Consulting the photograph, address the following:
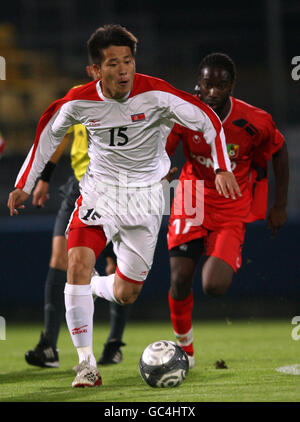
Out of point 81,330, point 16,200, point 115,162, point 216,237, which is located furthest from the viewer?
point 216,237

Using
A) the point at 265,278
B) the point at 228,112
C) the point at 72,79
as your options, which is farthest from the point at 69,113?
the point at 72,79

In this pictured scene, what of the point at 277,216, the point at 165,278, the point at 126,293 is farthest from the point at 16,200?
the point at 165,278

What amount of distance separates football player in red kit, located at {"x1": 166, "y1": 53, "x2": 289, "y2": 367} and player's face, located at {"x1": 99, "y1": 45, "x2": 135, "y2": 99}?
34.7 inches

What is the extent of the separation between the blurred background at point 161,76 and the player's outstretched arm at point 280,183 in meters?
3.35

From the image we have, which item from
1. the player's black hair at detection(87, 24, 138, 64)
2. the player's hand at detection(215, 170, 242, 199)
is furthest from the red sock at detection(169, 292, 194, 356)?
the player's black hair at detection(87, 24, 138, 64)

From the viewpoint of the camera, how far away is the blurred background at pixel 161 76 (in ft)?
29.3

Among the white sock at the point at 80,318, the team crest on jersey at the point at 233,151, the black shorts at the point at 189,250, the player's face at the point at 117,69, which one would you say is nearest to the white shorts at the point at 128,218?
the white sock at the point at 80,318

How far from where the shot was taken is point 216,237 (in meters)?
5.34

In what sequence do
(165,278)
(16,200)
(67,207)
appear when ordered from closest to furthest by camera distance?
(16,200)
(67,207)
(165,278)

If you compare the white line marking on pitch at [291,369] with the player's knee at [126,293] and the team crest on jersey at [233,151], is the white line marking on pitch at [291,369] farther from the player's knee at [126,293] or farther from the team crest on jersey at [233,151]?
the team crest on jersey at [233,151]

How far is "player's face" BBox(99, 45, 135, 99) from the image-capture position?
4422mm

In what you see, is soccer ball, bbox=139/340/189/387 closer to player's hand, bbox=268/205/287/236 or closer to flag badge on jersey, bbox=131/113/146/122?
flag badge on jersey, bbox=131/113/146/122

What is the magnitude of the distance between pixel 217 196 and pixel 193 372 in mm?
1255

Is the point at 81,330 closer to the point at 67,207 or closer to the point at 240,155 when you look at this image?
the point at 67,207
